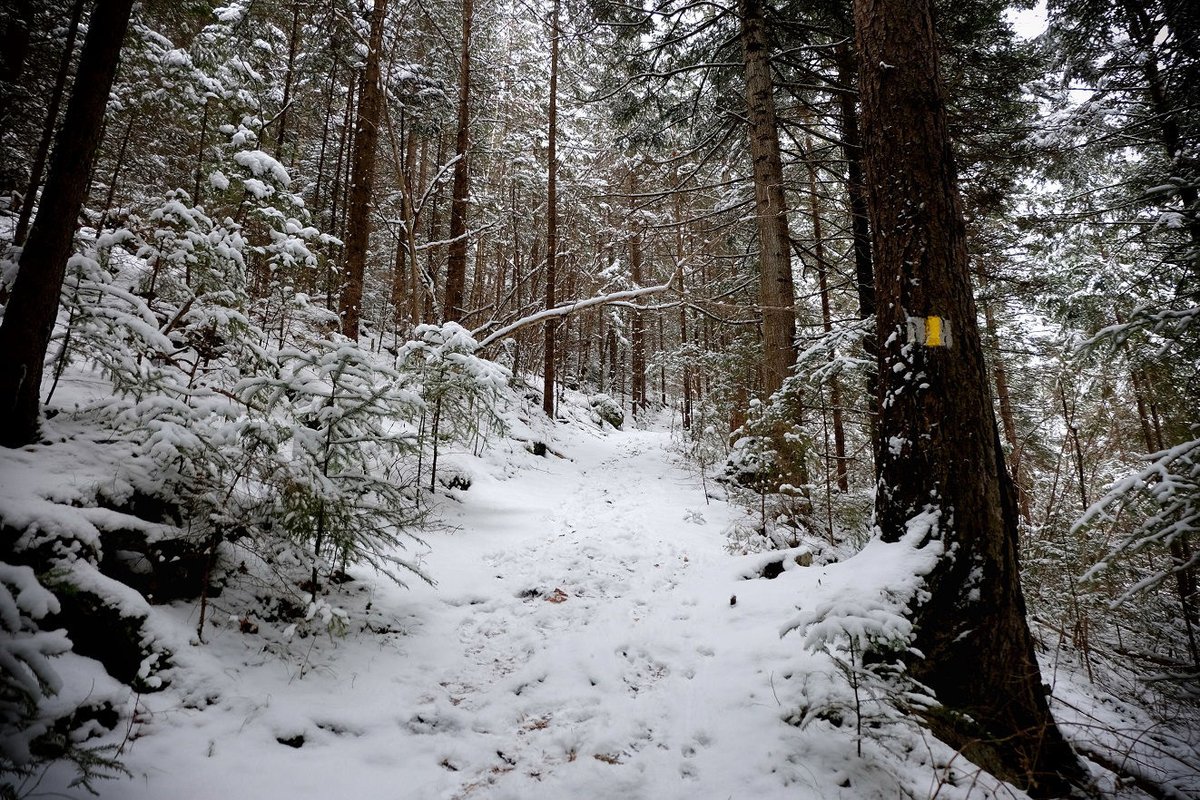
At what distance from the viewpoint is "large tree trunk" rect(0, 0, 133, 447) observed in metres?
3.03

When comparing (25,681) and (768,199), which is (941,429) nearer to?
(25,681)

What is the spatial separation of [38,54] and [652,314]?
2459 centimetres

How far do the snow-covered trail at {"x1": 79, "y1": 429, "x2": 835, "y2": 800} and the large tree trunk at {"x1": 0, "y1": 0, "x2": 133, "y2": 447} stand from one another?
169 centimetres

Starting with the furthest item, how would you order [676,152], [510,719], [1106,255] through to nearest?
[676,152]
[1106,255]
[510,719]

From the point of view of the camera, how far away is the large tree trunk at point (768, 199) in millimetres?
7684

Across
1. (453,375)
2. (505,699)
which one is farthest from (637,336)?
(505,699)

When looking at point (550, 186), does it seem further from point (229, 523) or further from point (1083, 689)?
point (1083, 689)

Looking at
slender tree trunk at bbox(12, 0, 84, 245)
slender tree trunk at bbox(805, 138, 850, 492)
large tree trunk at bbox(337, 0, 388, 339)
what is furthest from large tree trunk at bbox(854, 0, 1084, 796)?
large tree trunk at bbox(337, 0, 388, 339)

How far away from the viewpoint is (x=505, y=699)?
315 cm

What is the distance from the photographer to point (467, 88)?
10984mm

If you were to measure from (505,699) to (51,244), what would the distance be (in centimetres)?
423

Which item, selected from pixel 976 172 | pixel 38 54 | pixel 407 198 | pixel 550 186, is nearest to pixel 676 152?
pixel 550 186

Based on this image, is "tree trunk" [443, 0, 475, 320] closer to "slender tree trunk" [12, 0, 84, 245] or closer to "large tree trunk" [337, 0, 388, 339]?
"large tree trunk" [337, 0, 388, 339]

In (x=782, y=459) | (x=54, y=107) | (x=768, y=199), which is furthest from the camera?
(x=768, y=199)
